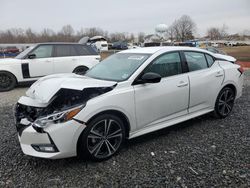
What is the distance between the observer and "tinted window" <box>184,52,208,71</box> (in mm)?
4184

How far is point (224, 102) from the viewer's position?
473 centimetres

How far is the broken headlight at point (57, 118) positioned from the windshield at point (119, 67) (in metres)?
0.99

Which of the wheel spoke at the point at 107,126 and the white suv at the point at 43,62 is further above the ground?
the white suv at the point at 43,62

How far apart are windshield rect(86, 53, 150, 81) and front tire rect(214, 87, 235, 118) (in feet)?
6.39

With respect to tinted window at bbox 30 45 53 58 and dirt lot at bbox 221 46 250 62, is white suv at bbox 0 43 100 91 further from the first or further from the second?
dirt lot at bbox 221 46 250 62

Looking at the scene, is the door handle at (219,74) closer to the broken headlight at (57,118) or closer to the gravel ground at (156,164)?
the gravel ground at (156,164)

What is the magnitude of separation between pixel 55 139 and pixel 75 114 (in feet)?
1.28

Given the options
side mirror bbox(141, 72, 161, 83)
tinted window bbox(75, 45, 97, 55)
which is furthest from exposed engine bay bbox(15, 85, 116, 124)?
tinted window bbox(75, 45, 97, 55)

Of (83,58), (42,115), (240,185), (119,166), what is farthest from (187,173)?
(83,58)

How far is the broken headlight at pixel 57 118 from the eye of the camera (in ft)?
9.14

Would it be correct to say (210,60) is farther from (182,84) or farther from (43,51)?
(43,51)

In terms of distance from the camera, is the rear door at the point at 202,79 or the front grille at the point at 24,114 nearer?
the front grille at the point at 24,114

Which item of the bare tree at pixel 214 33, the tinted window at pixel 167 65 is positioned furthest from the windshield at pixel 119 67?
the bare tree at pixel 214 33

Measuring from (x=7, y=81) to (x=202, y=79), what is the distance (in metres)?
7.03
